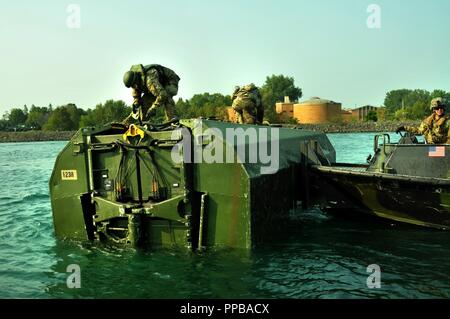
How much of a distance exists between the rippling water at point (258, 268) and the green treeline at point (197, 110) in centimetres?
7277

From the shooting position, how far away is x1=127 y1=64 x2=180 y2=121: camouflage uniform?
384 inches

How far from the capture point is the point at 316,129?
351 feet

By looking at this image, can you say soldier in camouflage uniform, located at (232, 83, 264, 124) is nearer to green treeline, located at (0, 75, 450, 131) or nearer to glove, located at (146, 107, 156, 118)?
glove, located at (146, 107, 156, 118)

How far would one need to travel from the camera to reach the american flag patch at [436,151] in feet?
31.2

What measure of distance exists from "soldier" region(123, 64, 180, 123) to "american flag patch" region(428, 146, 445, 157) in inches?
198

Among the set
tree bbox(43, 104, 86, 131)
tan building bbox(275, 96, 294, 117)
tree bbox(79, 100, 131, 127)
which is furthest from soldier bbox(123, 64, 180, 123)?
tan building bbox(275, 96, 294, 117)

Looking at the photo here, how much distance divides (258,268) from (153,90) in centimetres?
433

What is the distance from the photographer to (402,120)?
11569cm

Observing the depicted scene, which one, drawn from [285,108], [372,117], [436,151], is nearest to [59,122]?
[285,108]

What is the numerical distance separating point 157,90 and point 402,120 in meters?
114

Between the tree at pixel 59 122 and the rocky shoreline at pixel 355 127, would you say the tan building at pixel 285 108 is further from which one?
the tree at pixel 59 122

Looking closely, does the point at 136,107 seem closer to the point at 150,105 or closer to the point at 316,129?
the point at 150,105

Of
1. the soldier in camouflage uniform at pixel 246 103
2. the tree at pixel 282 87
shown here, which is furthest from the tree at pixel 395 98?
the soldier in camouflage uniform at pixel 246 103

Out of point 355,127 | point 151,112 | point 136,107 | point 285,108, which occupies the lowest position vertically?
point 151,112
